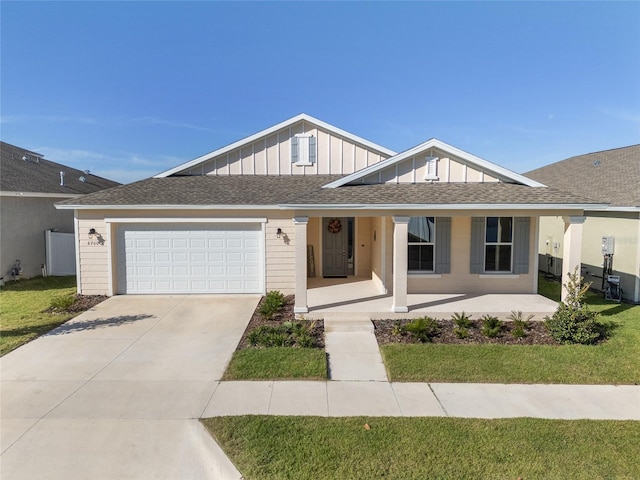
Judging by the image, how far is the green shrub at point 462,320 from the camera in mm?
8070

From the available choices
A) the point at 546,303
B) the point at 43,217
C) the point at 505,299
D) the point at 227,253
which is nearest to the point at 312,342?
the point at 227,253

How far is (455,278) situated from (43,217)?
15570 mm

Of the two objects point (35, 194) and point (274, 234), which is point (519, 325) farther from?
point (35, 194)

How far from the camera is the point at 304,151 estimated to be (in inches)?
550

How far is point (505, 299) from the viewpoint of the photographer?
1022 centimetres

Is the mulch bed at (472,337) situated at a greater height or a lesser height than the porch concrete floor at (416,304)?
lesser

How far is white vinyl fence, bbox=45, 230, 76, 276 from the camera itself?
14.6 m

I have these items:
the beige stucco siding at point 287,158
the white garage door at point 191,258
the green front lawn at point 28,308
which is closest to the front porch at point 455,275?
the white garage door at point 191,258

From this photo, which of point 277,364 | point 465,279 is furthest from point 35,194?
point 465,279

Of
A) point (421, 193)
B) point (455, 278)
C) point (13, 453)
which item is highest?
point (421, 193)

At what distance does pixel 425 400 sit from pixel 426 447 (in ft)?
3.87

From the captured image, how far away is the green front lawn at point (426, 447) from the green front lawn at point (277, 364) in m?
1.26

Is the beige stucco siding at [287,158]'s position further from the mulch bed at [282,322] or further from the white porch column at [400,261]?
the mulch bed at [282,322]

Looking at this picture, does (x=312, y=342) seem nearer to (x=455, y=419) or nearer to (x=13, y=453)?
(x=455, y=419)
